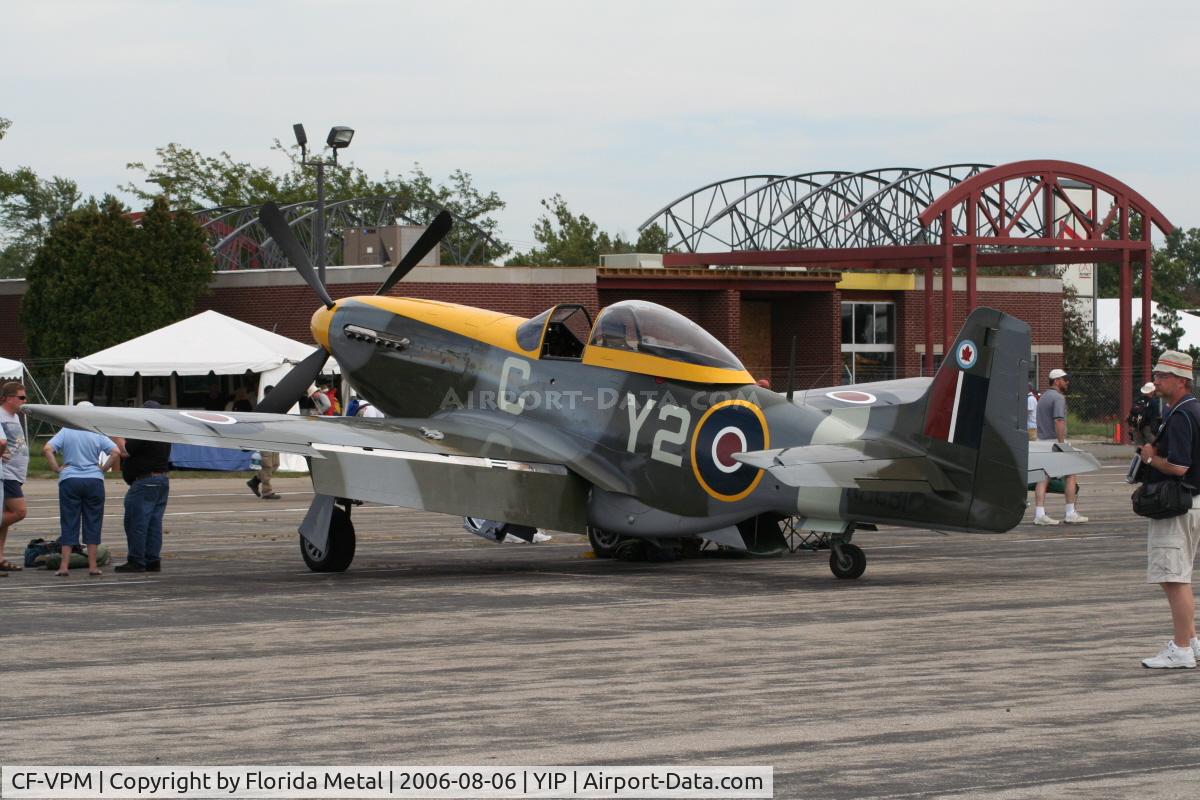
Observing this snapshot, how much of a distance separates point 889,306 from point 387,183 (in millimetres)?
40120

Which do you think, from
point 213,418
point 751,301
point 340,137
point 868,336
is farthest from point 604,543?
point 868,336

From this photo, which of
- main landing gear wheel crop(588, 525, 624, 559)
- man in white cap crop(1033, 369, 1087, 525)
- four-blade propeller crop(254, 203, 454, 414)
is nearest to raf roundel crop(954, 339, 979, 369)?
main landing gear wheel crop(588, 525, 624, 559)

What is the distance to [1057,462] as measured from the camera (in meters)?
16.5

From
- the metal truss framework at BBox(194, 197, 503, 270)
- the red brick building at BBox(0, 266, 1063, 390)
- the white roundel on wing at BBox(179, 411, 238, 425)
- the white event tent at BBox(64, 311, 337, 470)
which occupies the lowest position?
the white roundel on wing at BBox(179, 411, 238, 425)

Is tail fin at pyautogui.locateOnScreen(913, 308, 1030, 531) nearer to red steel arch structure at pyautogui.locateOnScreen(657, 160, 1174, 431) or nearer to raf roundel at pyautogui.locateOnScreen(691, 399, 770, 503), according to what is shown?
raf roundel at pyautogui.locateOnScreen(691, 399, 770, 503)

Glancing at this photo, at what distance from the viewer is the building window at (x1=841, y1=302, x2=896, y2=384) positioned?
54.6 metres

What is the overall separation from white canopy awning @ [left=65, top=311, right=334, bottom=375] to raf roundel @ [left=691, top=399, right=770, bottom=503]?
67.0ft

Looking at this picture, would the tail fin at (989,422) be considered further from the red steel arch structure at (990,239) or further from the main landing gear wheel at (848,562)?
the red steel arch structure at (990,239)

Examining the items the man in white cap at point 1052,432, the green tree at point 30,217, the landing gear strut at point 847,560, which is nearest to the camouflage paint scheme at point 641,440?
the landing gear strut at point 847,560

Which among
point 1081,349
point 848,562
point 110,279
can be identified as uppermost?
point 110,279

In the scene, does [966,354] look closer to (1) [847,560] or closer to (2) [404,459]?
(1) [847,560]

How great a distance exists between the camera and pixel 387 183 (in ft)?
292

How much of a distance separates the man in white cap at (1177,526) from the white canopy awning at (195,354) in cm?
2627

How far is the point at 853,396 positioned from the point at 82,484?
8.49m
